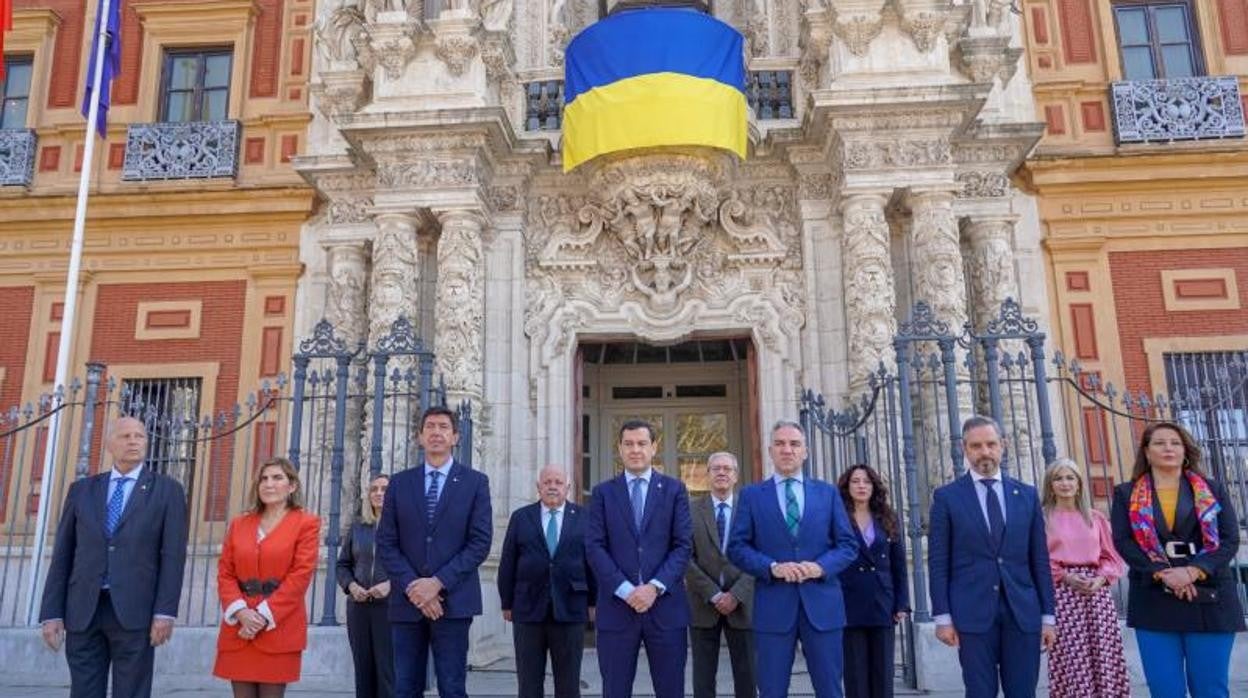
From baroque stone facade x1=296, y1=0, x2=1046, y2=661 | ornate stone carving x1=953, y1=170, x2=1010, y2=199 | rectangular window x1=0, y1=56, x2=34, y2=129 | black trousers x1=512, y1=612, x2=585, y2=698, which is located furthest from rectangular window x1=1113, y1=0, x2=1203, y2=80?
rectangular window x1=0, y1=56, x2=34, y2=129

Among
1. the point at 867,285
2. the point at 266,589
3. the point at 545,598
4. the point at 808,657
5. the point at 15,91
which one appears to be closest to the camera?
the point at 266,589

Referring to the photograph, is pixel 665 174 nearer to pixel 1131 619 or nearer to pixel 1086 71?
pixel 1086 71

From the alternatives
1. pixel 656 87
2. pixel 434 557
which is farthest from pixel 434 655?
pixel 656 87

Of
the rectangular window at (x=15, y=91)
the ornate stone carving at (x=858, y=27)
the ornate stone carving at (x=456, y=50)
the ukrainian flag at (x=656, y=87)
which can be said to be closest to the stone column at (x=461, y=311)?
the ukrainian flag at (x=656, y=87)

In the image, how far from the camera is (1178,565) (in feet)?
16.4

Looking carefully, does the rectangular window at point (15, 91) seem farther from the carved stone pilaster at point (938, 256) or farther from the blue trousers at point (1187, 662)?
the blue trousers at point (1187, 662)

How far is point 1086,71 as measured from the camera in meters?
13.0

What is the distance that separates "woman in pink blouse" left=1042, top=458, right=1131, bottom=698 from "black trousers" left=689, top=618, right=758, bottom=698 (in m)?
1.84

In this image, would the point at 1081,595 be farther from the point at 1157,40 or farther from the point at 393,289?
the point at 1157,40

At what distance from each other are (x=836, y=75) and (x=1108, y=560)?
6.88 m

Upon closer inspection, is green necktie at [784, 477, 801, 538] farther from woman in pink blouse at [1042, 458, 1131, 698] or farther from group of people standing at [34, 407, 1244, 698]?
woman in pink blouse at [1042, 458, 1131, 698]

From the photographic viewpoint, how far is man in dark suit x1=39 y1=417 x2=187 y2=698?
5441 mm

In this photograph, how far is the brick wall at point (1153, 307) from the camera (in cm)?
1200

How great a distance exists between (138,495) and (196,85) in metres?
10.6
